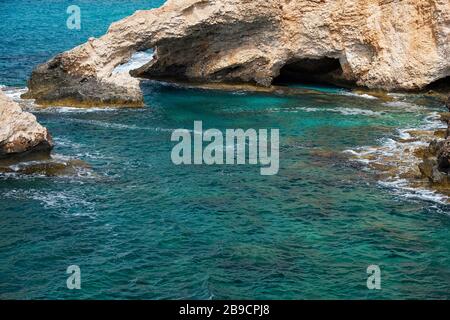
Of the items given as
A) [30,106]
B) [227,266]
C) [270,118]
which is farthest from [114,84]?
[227,266]

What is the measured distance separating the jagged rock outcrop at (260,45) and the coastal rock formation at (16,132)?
14.0 meters

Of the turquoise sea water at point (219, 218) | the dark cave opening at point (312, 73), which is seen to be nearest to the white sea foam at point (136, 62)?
the dark cave opening at point (312, 73)

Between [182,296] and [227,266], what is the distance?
2971mm

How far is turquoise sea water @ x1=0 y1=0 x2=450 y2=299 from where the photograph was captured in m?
28.5

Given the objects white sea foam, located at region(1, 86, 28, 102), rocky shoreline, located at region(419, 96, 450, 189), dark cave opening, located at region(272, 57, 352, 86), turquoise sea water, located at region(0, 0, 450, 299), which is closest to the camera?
turquoise sea water, located at region(0, 0, 450, 299)

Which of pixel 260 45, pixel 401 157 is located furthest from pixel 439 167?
pixel 260 45

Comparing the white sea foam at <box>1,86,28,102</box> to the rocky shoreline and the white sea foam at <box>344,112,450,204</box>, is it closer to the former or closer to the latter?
the white sea foam at <box>344,112,450,204</box>

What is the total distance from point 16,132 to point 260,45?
2452cm

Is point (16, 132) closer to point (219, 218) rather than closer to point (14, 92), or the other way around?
point (219, 218)

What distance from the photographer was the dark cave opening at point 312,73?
60531 mm

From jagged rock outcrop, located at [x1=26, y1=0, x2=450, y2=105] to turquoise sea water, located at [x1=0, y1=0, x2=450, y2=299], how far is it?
134 inches

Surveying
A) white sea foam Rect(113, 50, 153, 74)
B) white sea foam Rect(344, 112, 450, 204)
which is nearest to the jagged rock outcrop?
white sea foam Rect(113, 50, 153, 74)

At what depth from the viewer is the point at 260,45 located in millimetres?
58625
